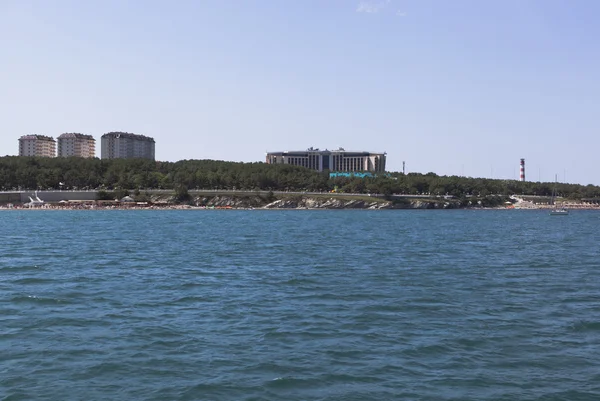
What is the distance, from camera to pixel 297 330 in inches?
995

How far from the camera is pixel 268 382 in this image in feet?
61.6

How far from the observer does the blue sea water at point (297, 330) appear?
18.6 m

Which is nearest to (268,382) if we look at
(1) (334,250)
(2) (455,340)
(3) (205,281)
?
(2) (455,340)

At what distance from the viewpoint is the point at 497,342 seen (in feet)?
77.9

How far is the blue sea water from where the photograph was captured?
18609mm

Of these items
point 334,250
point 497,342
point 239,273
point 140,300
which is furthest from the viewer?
point 334,250

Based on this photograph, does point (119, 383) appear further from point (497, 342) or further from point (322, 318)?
point (497, 342)

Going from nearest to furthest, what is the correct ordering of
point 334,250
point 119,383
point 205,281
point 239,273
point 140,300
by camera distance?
point 119,383 → point 140,300 → point 205,281 → point 239,273 → point 334,250

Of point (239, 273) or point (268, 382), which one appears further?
point (239, 273)

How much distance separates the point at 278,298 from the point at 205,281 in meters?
7.75

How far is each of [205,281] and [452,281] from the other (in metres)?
16.2

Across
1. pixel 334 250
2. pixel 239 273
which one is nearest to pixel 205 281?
pixel 239 273

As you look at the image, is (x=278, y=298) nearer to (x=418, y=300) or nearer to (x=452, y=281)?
(x=418, y=300)

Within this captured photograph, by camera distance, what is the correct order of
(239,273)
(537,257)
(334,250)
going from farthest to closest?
(334,250)
(537,257)
(239,273)
